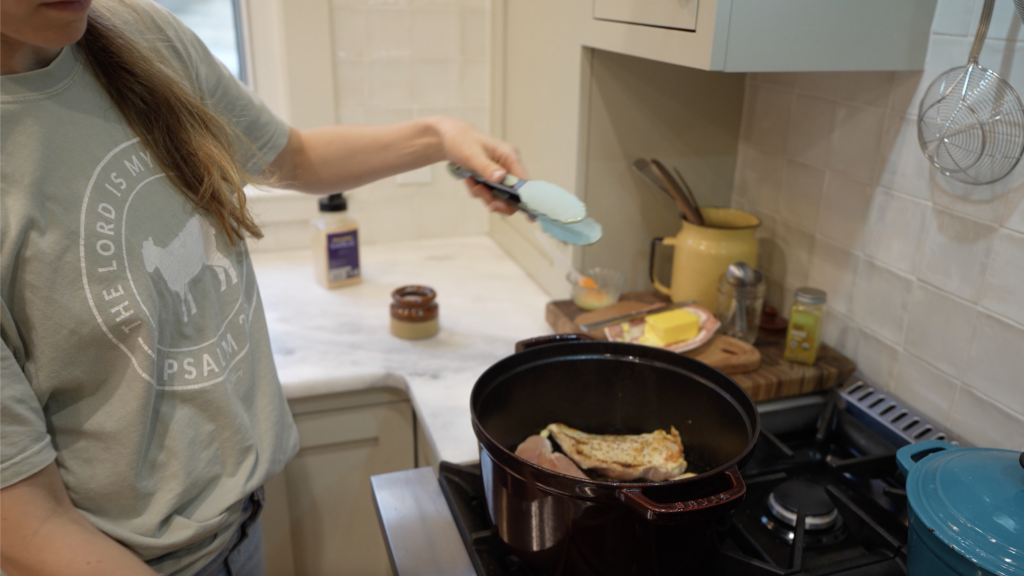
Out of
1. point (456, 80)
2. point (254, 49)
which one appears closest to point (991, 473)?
point (456, 80)

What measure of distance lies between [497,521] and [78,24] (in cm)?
61

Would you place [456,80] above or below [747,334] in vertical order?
above

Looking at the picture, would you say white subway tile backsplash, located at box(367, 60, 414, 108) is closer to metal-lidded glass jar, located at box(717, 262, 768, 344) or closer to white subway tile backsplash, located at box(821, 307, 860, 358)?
metal-lidded glass jar, located at box(717, 262, 768, 344)

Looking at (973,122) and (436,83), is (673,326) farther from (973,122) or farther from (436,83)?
(436,83)

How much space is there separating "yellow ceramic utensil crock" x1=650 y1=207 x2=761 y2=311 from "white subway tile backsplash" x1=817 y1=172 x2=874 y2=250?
11 cm

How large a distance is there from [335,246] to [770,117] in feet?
2.91

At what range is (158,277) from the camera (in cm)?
72

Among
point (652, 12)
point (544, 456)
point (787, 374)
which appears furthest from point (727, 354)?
point (652, 12)

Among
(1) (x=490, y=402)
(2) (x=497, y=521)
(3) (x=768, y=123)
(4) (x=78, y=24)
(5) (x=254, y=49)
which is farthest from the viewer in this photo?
(5) (x=254, y=49)

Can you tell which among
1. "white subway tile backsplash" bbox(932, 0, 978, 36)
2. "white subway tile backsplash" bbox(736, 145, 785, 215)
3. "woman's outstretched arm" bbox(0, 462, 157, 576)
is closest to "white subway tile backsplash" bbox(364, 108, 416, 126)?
"white subway tile backsplash" bbox(736, 145, 785, 215)

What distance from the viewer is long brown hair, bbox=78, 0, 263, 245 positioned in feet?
2.37

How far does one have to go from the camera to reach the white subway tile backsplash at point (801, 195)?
1.23 m

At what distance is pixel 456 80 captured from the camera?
1757mm

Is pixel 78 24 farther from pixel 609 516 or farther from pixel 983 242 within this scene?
pixel 983 242
